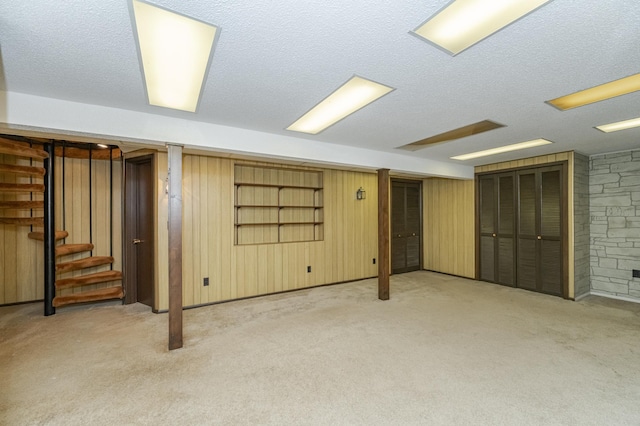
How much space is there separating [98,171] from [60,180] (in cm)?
49

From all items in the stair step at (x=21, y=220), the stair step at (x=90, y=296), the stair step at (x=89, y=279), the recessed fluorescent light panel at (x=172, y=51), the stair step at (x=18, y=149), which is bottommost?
the stair step at (x=90, y=296)

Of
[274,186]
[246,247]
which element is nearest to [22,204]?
[246,247]

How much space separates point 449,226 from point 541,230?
5.71ft

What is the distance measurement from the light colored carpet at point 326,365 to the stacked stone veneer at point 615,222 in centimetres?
59

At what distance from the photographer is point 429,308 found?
4.12m

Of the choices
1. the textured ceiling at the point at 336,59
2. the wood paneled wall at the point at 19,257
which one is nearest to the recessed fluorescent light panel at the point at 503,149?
the textured ceiling at the point at 336,59

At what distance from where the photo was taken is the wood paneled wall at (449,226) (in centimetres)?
590

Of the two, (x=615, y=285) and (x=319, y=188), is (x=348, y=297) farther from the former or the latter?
(x=615, y=285)

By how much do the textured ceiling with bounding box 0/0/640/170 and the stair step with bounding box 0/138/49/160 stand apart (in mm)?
1683

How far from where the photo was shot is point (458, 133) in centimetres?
350

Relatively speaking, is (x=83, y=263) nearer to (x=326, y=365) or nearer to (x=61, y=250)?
(x=61, y=250)

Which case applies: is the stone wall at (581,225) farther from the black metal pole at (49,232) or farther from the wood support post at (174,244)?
the black metal pole at (49,232)

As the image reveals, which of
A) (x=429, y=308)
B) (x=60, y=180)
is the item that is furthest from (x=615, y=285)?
(x=60, y=180)

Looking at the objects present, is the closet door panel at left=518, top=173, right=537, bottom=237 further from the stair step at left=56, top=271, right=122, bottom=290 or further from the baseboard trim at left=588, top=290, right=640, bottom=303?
the stair step at left=56, top=271, right=122, bottom=290
